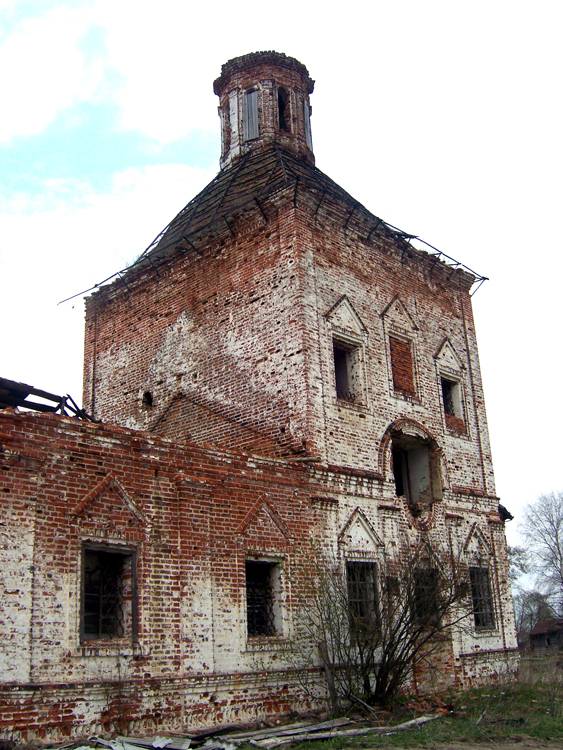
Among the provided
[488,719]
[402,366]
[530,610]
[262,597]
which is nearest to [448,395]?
[402,366]

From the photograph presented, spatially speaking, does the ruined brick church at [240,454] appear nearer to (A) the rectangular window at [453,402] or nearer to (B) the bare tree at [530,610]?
(A) the rectangular window at [453,402]

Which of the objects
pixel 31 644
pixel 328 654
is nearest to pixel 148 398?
pixel 328 654

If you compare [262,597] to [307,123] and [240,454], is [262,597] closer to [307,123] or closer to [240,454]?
[240,454]

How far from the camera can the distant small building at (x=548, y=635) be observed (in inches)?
1622

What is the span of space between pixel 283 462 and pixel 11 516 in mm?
4689

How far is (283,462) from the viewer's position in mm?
12477

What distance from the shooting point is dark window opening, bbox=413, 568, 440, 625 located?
11547 millimetres

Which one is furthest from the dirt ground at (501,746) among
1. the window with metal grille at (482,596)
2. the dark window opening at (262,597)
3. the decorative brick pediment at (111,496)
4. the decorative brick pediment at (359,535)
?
the window with metal grille at (482,596)

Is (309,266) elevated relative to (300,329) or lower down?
elevated

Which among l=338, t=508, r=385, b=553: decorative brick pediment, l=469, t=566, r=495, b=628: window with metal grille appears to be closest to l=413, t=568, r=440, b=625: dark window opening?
l=338, t=508, r=385, b=553: decorative brick pediment

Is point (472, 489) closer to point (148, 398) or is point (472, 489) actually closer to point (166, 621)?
point (148, 398)

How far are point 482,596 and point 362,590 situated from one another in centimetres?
391

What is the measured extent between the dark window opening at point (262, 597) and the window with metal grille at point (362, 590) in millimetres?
1119

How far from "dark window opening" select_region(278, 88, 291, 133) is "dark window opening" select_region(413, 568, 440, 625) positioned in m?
11.8
